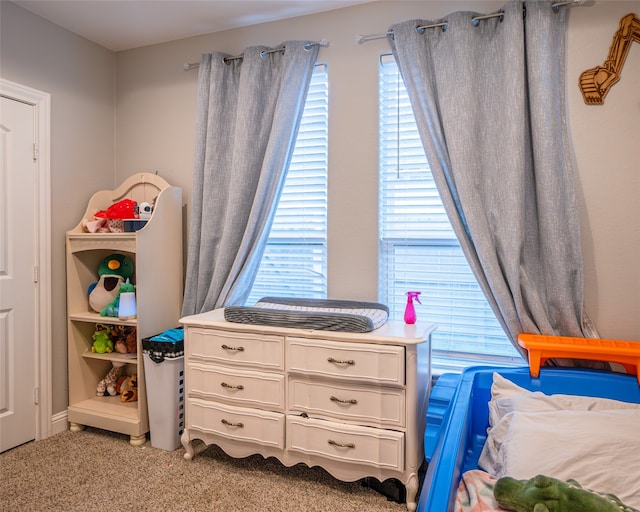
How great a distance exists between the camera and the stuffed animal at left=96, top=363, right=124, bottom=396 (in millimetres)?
2873

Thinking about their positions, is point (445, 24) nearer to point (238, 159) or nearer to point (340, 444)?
point (238, 159)

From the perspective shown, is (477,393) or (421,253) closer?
(477,393)

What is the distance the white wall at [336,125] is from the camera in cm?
199

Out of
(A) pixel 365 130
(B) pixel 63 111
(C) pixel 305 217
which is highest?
(B) pixel 63 111

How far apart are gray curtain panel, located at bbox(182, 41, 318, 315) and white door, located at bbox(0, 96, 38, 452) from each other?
87 cm

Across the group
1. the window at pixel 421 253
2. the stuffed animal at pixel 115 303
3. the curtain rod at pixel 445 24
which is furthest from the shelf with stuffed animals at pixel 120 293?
the curtain rod at pixel 445 24

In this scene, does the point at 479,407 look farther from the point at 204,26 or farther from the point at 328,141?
the point at 204,26

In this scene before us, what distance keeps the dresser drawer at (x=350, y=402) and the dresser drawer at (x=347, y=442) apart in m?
0.04

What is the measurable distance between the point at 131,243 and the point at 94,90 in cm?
118

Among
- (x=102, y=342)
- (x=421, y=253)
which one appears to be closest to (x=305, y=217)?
(x=421, y=253)

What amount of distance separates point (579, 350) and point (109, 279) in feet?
8.38

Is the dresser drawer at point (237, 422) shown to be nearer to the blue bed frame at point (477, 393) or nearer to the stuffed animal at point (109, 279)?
the blue bed frame at point (477, 393)

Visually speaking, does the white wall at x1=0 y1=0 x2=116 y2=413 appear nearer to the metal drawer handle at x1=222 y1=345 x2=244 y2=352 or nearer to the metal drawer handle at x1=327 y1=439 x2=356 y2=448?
the metal drawer handle at x1=222 y1=345 x2=244 y2=352

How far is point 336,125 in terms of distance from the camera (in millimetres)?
2477
